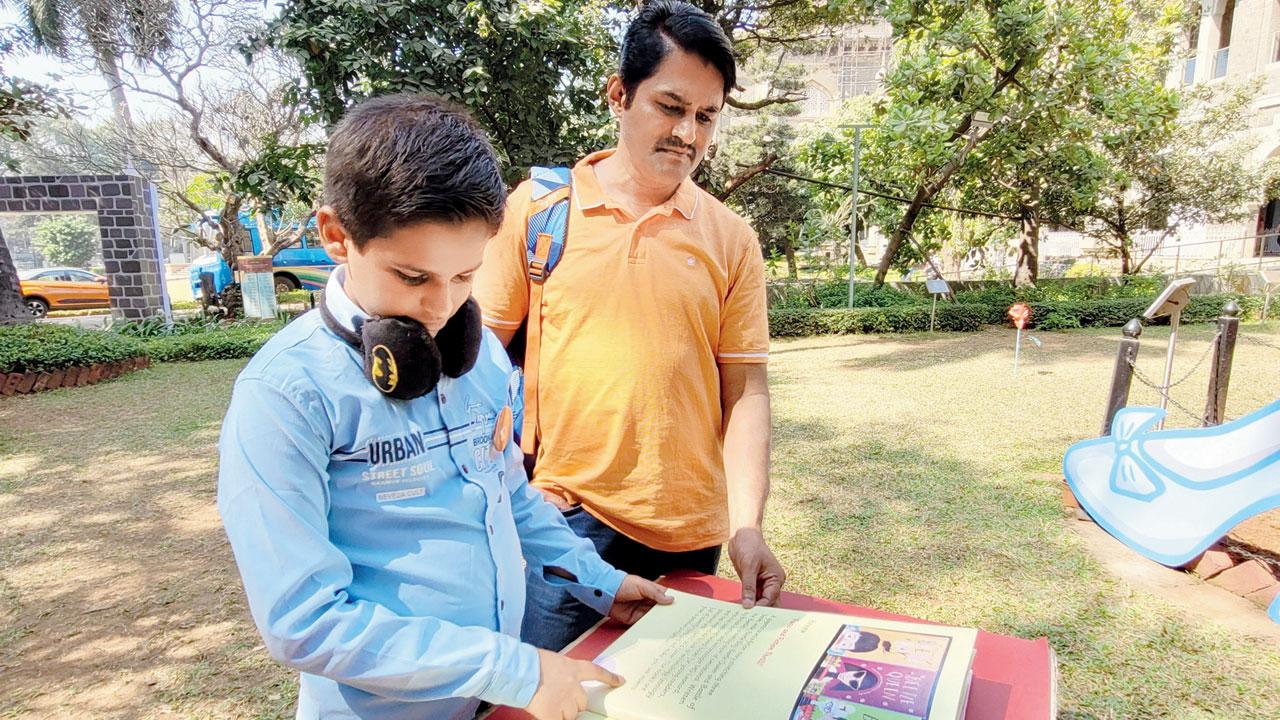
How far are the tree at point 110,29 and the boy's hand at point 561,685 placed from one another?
56.0 ft

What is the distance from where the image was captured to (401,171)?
2.67ft

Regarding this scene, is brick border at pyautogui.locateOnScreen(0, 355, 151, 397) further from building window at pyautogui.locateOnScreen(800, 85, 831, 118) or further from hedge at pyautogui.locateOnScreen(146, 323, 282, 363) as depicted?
building window at pyautogui.locateOnScreen(800, 85, 831, 118)


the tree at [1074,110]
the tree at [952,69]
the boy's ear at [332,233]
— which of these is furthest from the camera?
the tree at [1074,110]

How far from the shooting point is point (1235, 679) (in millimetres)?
2652

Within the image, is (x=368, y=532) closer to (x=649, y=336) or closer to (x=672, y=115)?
(x=649, y=336)

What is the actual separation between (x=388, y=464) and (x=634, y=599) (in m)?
0.45

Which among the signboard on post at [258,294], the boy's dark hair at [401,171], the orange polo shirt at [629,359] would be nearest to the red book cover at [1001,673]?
the orange polo shirt at [629,359]

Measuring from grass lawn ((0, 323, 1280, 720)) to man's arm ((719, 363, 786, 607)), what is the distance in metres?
1.86

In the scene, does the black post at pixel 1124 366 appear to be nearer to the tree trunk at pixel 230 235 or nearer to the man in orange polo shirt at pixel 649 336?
the man in orange polo shirt at pixel 649 336

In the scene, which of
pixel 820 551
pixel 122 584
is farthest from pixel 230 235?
pixel 820 551

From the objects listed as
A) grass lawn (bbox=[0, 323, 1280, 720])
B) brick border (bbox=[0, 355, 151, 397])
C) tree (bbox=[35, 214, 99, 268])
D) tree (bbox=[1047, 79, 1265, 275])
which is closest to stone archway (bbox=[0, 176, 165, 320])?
brick border (bbox=[0, 355, 151, 397])

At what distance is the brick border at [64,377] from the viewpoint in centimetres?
788

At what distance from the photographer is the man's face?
4.42 feet

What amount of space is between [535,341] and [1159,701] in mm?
2584
